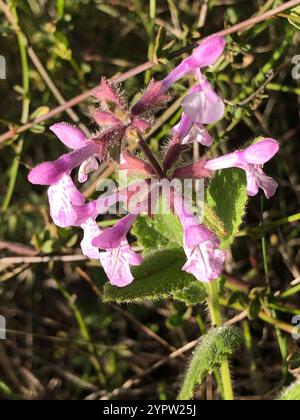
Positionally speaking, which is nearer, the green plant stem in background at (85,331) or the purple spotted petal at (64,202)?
the purple spotted petal at (64,202)

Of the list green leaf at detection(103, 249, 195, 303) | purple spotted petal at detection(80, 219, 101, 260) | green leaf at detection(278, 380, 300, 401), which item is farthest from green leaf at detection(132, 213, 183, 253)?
green leaf at detection(278, 380, 300, 401)

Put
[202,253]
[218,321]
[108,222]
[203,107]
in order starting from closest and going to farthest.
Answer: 1. [203,107]
2. [202,253]
3. [218,321]
4. [108,222]

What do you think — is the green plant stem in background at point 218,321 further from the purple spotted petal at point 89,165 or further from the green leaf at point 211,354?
the purple spotted petal at point 89,165

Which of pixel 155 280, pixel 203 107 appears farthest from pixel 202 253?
pixel 203 107

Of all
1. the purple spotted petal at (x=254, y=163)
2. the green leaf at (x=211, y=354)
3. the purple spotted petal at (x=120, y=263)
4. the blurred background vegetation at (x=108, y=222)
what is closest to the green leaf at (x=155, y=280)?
the purple spotted petal at (x=120, y=263)

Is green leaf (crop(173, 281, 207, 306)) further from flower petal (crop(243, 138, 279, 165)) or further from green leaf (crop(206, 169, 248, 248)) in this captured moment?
flower petal (crop(243, 138, 279, 165))

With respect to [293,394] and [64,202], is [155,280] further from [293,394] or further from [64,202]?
[293,394]

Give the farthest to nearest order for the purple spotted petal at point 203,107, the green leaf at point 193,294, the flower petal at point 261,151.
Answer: the green leaf at point 193,294 → the flower petal at point 261,151 → the purple spotted petal at point 203,107

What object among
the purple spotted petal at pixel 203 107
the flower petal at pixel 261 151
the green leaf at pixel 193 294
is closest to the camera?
the purple spotted petal at pixel 203 107
